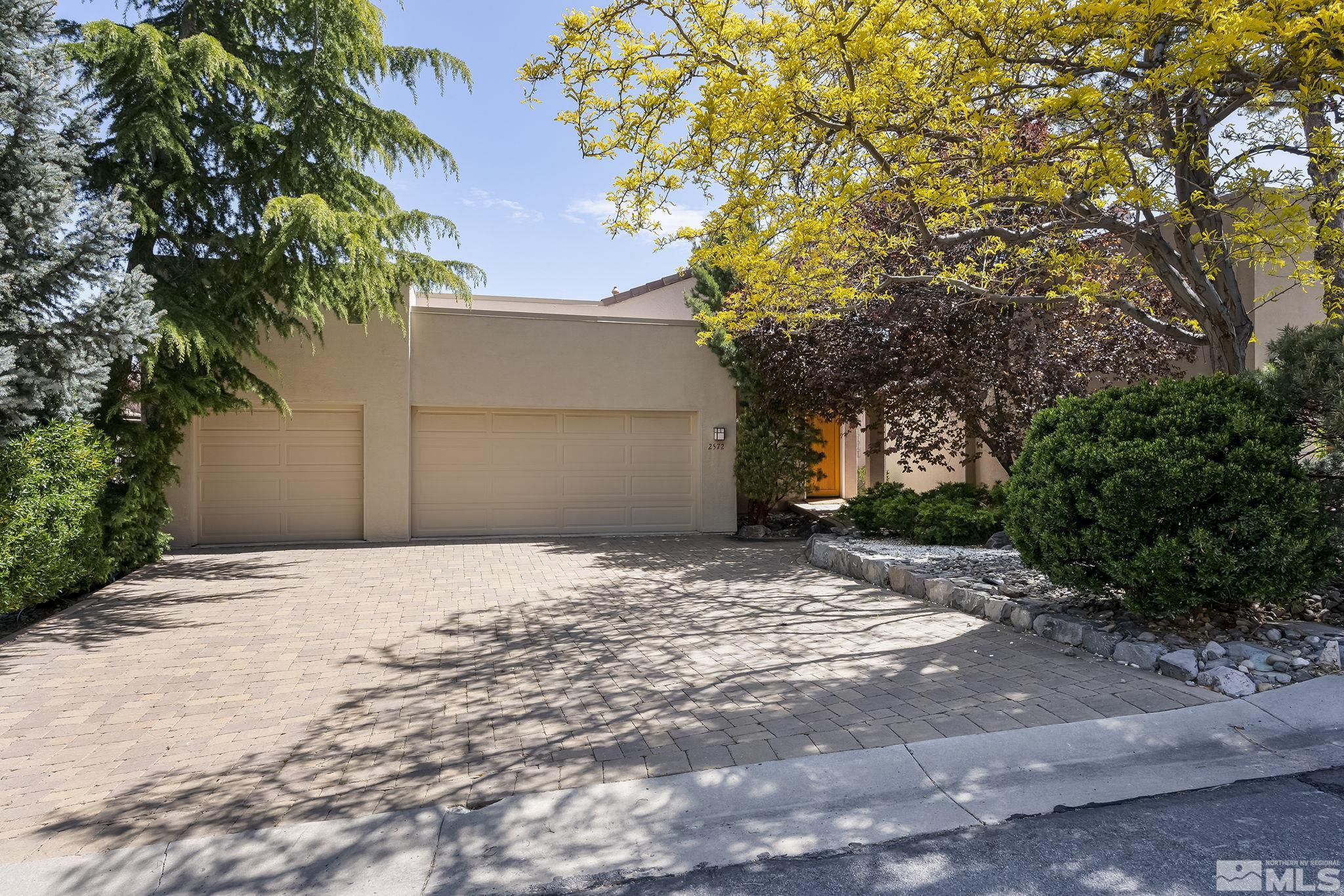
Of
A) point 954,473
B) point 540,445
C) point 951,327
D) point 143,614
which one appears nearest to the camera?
point 143,614

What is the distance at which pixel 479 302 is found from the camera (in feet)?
62.0

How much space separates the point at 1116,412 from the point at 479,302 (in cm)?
1608

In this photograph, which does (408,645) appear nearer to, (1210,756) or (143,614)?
(143,614)

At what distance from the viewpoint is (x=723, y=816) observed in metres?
3.09

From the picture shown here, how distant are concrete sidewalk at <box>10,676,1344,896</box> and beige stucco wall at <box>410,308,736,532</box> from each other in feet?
31.1

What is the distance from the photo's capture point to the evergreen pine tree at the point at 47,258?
5730 mm

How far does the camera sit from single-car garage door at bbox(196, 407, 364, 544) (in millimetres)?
11359

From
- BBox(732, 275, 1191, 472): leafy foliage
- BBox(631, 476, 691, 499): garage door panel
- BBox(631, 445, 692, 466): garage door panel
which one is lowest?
BBox(631, 476, 691, 499): garage door panel

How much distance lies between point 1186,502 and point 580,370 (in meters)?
9.19

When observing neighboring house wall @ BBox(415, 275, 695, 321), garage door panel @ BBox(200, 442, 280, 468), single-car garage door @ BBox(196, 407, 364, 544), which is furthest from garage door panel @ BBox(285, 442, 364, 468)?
neighboring house wall @ BBox(415, 275, 695, 321)

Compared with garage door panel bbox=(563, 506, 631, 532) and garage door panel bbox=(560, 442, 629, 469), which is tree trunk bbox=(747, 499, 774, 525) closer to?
garage door panel bbox=(563, 506, 631, 532)

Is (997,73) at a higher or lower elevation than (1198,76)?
higher

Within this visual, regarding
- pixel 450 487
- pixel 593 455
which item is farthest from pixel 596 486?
pixel 450 487

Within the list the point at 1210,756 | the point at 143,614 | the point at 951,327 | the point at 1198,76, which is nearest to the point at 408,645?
the point at 143,614
